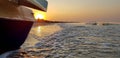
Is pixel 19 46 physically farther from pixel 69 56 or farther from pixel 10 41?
pixel 69 56

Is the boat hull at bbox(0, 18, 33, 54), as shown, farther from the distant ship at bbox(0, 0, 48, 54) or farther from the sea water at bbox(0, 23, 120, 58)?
the sea water at bbox(0, 23, 120, 58)

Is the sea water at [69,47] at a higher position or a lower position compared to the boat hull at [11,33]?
lower

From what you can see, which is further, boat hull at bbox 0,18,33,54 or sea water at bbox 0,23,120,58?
sea water at bbox 0,23,120,58

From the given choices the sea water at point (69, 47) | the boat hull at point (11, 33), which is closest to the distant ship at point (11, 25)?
the boat hull at point (11, 33)

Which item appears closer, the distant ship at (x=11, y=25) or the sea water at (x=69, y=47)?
the distant ship at (x=11, y=25)

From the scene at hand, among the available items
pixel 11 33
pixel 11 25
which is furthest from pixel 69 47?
pixel 11 25

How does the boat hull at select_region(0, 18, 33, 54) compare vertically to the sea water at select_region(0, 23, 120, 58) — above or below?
above

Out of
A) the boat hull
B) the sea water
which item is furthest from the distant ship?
the sea water

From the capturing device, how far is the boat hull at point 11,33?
8.37 metres

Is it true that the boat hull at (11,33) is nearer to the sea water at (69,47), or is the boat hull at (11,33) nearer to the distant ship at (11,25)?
the distant ship at (11,25)

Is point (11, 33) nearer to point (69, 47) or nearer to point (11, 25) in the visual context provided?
point (11, 25)

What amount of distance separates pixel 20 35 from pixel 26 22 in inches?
25.8

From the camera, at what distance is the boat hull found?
837 cm

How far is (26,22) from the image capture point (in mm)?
10438
